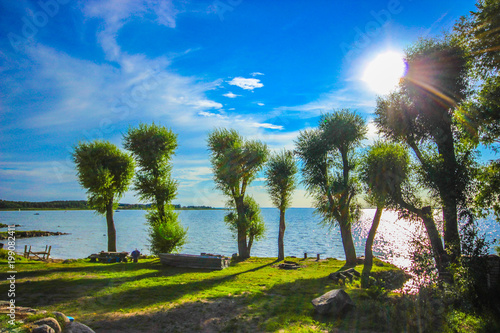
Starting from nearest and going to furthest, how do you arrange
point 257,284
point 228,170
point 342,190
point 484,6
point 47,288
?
point 484,6, point 47,288, point 257,284, point 342,190, point 228,170

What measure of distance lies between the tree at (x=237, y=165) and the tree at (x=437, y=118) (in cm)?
1416

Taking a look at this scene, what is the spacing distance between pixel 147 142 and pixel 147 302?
837 inches

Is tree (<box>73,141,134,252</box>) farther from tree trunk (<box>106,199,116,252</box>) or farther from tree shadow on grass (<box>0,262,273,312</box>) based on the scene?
tree shadow on grass (<box>0,262,273,312</box>)

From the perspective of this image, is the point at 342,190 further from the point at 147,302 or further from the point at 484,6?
the point at 147,302

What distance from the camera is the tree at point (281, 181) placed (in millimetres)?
31078

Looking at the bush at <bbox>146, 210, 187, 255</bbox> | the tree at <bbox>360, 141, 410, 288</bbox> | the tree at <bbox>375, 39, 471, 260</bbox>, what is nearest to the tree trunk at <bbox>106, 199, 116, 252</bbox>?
the bush at <bbox>146, 210, 187, 255</bbox>

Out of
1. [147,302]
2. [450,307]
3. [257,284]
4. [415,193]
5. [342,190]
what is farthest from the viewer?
[342,190]

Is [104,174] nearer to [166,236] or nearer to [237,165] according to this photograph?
[166,236]

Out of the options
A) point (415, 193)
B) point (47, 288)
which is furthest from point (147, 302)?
point (415, 193)

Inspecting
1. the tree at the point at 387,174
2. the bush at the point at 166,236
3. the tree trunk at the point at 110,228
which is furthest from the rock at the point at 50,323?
the tree trunk at the point at 110,228

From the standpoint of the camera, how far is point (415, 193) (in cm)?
1947

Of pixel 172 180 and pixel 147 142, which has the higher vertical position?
pixel 147 142

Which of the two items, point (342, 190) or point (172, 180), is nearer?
point (342, 190)

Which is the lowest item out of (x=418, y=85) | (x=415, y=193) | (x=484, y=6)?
(x=415, y=193)
